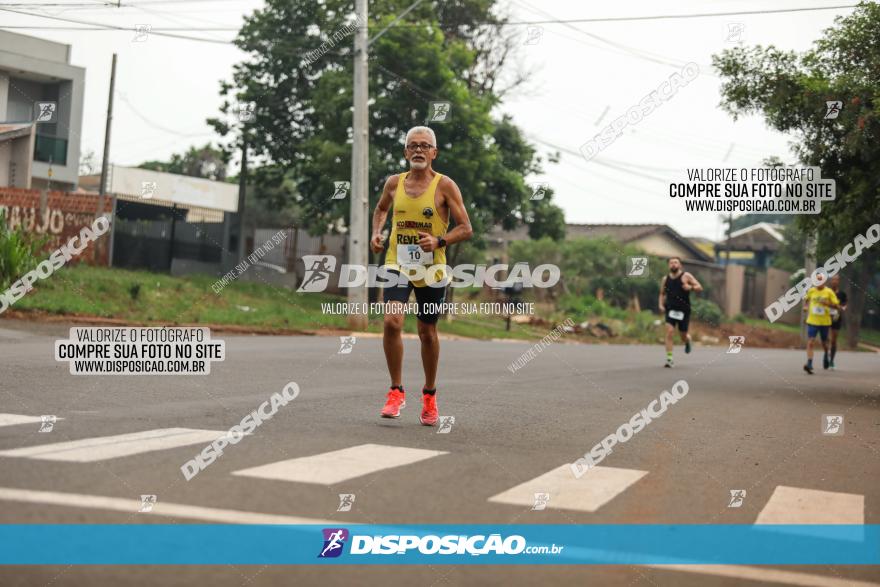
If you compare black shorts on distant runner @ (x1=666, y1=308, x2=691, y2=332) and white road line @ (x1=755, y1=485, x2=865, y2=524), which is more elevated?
black shorts on distant runner @ (x1=666, y1=308, x2=691, y2=332)

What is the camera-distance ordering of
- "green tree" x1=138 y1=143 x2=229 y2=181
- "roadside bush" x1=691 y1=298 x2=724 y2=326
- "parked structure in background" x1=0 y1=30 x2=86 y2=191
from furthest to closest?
"green tree" x1=138 y1=143 x2=229 y2=181, "roadside bush" x1=691 y1=298 x2=724 y2=326, "parked structure in background" x1=0 y1=30 x2=86 y2=191

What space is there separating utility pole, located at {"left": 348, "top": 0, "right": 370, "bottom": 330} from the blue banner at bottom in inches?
768

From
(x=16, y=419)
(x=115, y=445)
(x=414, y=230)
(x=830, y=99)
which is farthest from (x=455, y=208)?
(x=830, y=99)

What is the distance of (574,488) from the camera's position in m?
5.71

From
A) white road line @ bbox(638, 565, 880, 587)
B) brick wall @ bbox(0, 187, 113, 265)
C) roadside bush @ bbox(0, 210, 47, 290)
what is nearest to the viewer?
white road line @ bbox(638, 565, 880, 587)

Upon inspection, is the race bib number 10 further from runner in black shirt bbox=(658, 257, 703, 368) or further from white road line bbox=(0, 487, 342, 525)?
runner in black shirt bbox=(658, 257, 703, 368)

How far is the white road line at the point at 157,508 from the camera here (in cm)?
448

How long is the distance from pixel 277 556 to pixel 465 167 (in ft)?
88.8

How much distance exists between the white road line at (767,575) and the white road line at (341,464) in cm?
196

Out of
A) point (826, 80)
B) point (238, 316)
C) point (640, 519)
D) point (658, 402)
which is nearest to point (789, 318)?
point (238, 316)

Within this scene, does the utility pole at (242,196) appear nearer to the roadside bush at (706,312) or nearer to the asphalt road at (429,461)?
the roadside bush at (706,312)

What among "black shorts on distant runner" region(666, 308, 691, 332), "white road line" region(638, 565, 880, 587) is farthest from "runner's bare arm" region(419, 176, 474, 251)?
"black shorts on distant runner" region(666, 308, 691, 332)

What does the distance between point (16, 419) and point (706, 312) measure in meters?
41.0

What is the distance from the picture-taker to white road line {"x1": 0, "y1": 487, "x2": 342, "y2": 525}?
4480 mm
